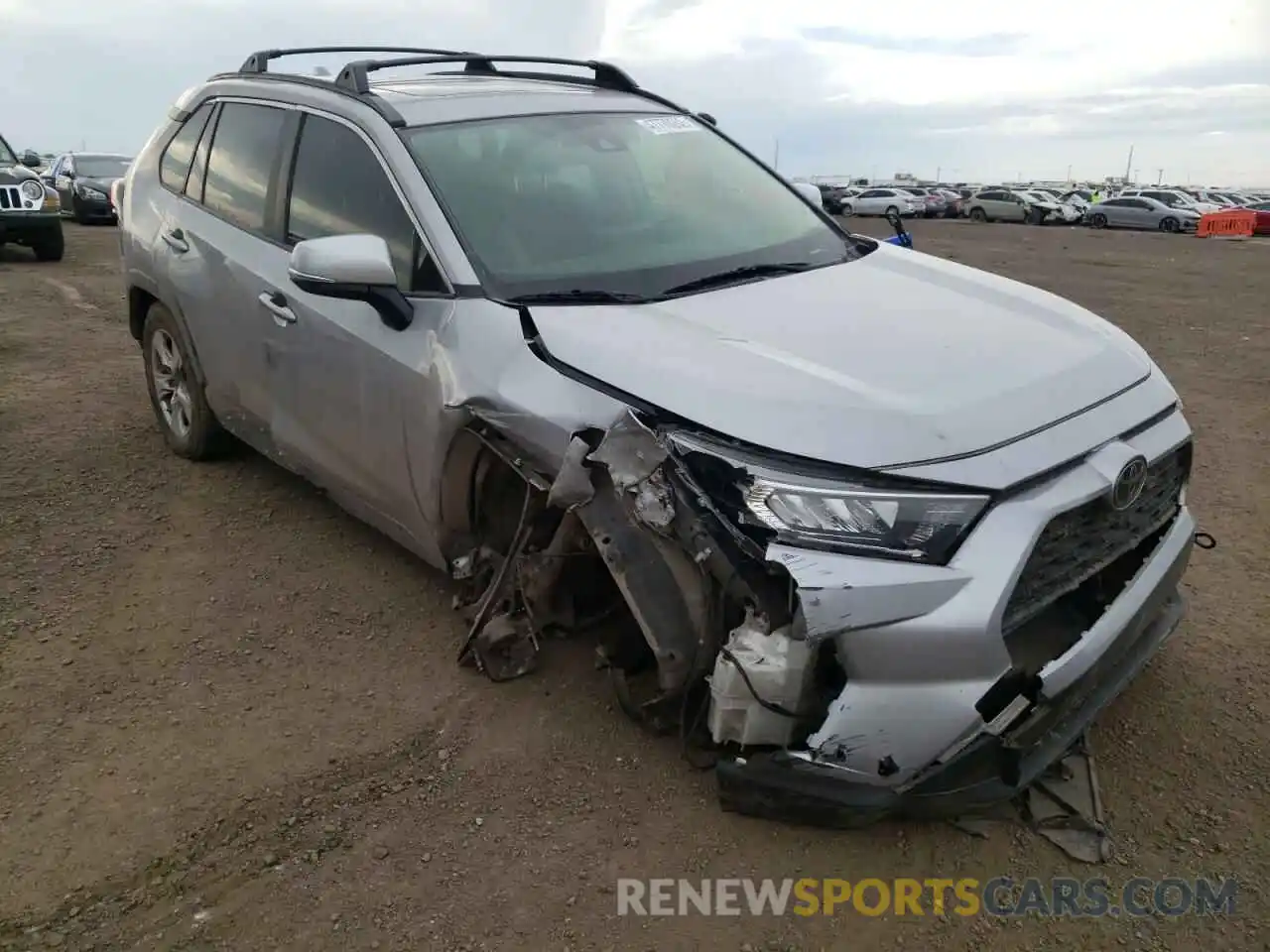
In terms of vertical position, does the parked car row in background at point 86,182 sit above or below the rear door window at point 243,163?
below

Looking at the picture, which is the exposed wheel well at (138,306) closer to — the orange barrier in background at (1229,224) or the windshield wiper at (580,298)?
the windshield wiper at (580,298)

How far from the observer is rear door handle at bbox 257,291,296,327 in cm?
359

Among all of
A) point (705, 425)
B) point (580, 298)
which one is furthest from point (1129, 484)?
point (580, 298)

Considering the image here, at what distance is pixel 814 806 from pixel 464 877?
865 mm

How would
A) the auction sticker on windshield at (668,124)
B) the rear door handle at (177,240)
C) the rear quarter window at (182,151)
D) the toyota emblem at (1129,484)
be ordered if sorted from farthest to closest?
the rear quarter window at (182,151) → the rear door handle at (177,240) → the auction sticker on windshield at (668,124) → the toyota emblem at (1129,484)

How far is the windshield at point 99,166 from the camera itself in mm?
20359

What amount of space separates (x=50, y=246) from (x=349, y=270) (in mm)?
12382

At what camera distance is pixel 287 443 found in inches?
152

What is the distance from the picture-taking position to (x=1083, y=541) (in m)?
2.41

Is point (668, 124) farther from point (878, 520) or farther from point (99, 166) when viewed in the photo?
point (99, 166)

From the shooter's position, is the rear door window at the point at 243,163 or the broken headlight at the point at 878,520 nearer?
the broken headlight at the point at 878,520

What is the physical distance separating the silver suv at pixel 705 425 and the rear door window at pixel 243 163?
0.02 m

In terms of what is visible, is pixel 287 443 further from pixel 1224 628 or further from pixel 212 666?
pixel 1224 628

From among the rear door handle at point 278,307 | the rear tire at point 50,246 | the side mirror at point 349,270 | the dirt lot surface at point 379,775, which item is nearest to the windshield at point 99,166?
the rear tire at point 50,246
